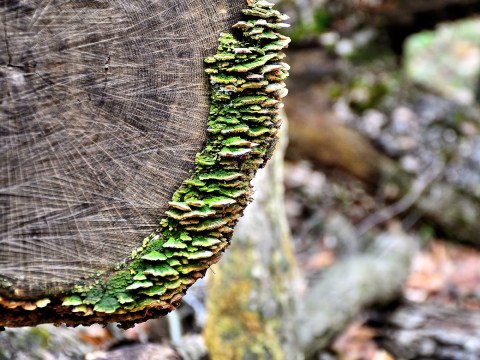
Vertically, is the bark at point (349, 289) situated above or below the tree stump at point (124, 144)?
below

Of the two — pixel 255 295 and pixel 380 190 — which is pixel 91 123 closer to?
pixel 255 295

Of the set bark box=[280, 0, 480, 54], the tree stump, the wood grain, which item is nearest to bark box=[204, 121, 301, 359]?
the tree stump

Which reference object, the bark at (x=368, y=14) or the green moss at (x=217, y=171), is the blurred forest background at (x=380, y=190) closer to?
the bark at (x=368, y=14)

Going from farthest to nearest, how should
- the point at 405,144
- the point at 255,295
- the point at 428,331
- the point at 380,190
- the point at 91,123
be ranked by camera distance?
the point at 380,190 < the point at 405,144 < the point at 428,331 < the point at 255,295 < the point at 91,123

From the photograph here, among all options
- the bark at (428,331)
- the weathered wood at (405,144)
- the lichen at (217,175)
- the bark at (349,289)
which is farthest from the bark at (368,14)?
the lichen at (217,175)

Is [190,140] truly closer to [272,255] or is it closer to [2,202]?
[2,202]

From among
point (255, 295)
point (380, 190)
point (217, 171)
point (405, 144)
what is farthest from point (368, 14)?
point (217, 171)

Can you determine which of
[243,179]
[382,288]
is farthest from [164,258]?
[382,288]
